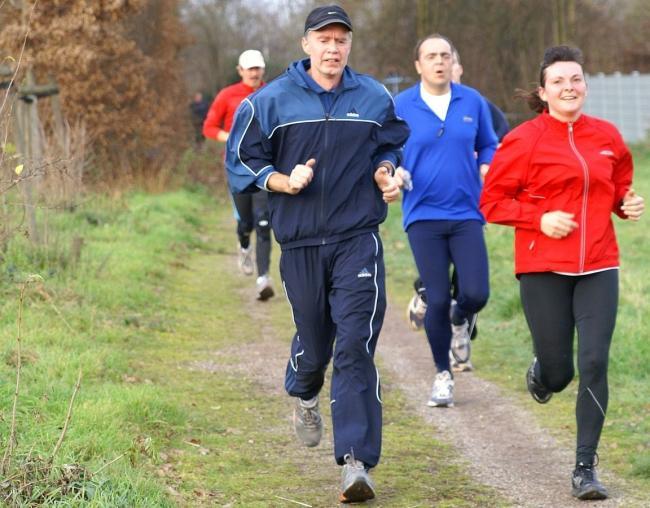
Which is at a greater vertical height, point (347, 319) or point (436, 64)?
point (436, 64)

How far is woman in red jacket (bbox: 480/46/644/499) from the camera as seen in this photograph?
575 cm

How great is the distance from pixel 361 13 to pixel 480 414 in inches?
1247

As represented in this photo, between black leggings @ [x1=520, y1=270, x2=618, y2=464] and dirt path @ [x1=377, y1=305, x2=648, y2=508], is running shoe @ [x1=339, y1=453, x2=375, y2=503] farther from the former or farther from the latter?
black leggings @ [x1=520, y1=270, x2=618, y2=464]

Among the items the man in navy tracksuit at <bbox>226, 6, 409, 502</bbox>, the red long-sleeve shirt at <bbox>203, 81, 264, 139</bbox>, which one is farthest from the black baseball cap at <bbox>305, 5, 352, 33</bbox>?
the red long-sleeve shirt at <bbox>203, 81, 264, 139</bbox>

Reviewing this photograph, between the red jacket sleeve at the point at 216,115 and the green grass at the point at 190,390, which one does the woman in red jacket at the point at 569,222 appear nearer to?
the green grass at the point at 190,390

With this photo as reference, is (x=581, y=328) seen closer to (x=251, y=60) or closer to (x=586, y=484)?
(x=586, y=484)

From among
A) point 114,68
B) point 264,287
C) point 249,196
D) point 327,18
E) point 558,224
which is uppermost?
point 327,18

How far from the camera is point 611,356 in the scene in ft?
28.5

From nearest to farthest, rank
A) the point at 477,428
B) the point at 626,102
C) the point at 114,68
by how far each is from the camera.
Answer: the point at 477,428, the point at 114,68, the point at 626,102

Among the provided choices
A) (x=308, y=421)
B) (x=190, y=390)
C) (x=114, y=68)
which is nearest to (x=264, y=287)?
(x=190, y=390)

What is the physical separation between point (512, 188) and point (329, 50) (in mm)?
1111

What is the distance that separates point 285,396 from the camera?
8062mm

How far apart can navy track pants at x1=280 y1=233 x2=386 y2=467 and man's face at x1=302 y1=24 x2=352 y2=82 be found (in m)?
0.77

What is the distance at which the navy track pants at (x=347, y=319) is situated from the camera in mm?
5629
